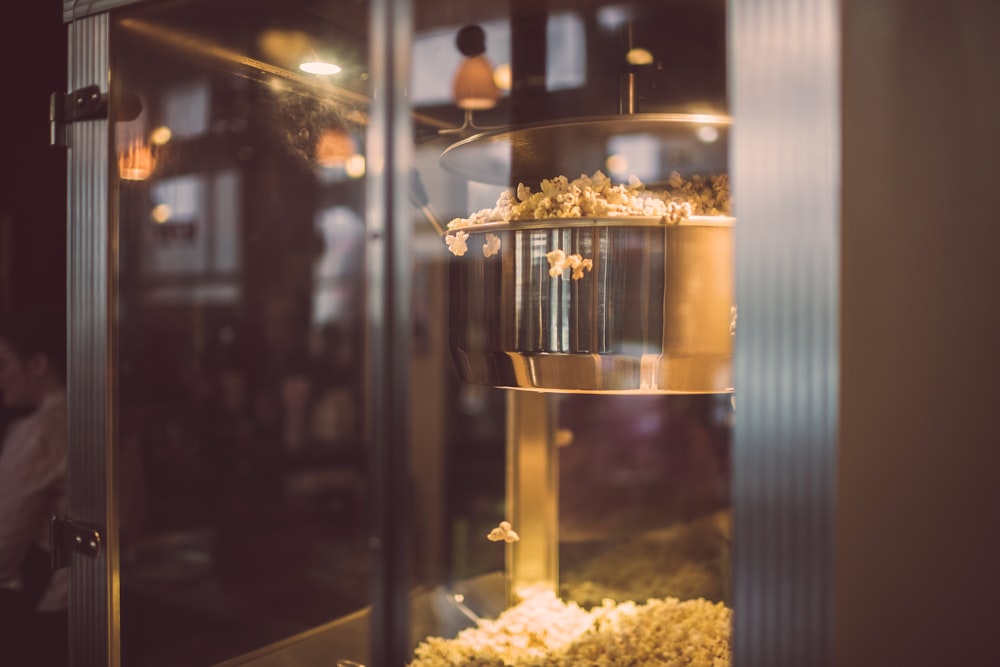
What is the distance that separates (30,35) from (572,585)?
2.34m

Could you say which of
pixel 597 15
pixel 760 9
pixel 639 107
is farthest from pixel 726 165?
pixel 760 9

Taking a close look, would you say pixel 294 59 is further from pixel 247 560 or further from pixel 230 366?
pixel 230 366

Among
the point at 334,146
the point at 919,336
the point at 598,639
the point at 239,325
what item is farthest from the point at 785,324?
the point at 239,325

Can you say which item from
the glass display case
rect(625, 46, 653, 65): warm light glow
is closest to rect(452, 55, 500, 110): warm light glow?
the glass display case

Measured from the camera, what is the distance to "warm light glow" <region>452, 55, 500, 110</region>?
177cm

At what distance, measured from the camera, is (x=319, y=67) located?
5.62 feet

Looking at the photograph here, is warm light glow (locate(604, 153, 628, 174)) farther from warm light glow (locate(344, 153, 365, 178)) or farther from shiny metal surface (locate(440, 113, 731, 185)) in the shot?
warm light glow (locate(344, 153, 365, 178))

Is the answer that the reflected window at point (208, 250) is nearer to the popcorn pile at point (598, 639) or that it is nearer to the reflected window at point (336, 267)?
the reflected window at point (336, 267)

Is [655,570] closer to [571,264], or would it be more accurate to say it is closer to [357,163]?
[571,264]

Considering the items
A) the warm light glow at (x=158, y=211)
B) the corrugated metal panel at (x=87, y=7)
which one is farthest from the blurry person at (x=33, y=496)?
the corrugated metal panel at (x=87, y=7)

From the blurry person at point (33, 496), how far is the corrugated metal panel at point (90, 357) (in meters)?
0.71

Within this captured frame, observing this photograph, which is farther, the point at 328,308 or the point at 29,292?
the point at 328,308

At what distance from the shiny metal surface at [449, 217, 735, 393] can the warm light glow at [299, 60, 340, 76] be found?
2.43 feet

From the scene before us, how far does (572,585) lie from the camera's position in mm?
1925
